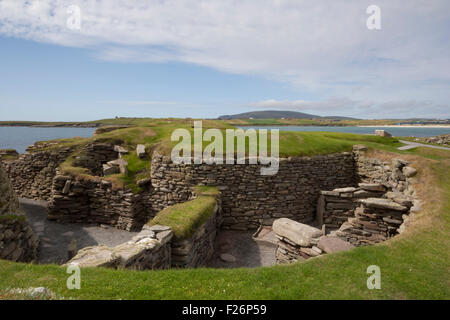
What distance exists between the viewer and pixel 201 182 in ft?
47.3

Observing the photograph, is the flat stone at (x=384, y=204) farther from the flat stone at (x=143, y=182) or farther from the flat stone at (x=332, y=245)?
the flat stone at (x=143, y=182)

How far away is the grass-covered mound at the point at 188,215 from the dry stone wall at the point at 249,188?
1.19 metres

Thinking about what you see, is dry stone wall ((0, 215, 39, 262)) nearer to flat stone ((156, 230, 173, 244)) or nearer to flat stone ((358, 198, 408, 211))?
flat stone ((156, 230, 173, 244))

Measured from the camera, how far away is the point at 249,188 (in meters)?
14.4

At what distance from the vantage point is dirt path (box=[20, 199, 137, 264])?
1295 cm

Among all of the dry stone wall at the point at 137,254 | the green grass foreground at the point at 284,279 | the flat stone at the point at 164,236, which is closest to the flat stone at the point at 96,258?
the dry stone wall at the point at 137,254

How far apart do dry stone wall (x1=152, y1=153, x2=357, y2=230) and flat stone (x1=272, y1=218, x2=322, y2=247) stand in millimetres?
4398

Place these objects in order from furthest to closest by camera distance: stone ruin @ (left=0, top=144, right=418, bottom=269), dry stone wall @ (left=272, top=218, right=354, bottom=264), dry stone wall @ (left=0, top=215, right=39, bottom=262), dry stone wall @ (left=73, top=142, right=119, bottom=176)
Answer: dry stone wall @ (left=73, top=142, right=119, bottom=176)
dry stone wall @ (left=0, top=215, right=39, bottom=262)
stone ruin @ (left=0, top=144, right=418, bottom=269)
dry stone wall @ (left=272, top=218, right=354, bottom=264)

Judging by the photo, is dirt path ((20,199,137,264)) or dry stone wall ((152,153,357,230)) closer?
dirt path ((20,199,137,264))

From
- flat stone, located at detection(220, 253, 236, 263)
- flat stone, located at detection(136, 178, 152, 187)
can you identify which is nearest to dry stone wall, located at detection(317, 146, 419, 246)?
flat stone, located at detection(220, 253, 236, 263)

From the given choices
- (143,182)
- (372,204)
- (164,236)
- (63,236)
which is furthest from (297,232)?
(63,236)

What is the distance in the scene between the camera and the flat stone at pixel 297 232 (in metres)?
8.73
